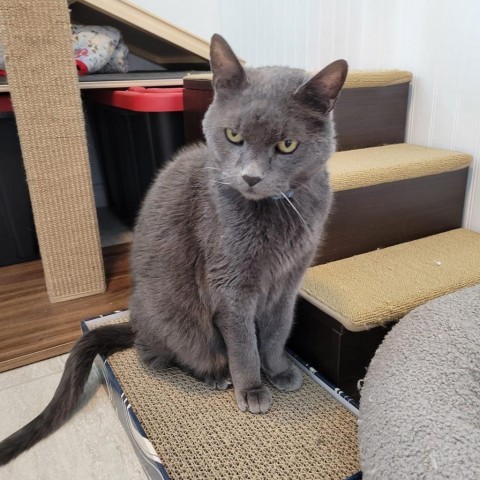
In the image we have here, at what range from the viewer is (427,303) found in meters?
1.03

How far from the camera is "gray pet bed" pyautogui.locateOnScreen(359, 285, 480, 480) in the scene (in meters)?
0.71

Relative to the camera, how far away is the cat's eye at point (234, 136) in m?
0.78

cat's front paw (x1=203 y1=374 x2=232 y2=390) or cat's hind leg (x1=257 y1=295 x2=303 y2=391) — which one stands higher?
cat's hind leg (x1=257 y1=295 x2=303 y2=391)

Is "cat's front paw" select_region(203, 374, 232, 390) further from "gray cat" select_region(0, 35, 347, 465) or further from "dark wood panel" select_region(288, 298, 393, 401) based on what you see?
"dark wood panel" select_region(288, 298, 393, 401)

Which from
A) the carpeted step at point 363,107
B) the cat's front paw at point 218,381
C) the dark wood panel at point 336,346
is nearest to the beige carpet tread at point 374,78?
the carpeted step at point 363,107

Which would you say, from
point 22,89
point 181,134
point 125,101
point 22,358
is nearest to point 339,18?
point 181,134

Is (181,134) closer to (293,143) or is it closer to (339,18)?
(339,18)

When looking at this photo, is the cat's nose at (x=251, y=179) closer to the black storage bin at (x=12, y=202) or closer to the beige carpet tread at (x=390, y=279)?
the beige carpet tread at (x=390, y=279)

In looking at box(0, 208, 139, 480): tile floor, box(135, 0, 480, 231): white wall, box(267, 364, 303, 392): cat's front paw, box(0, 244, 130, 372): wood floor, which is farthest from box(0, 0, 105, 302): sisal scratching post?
box(135, 0, 480, 231): white wall

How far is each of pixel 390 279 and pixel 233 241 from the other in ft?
1.69

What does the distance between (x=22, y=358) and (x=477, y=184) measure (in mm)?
1493

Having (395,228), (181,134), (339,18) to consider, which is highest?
(339,18)

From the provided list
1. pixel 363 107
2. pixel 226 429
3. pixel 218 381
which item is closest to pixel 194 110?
pixel 363 107

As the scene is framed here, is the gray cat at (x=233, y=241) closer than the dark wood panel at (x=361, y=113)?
Yes
